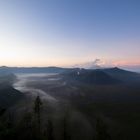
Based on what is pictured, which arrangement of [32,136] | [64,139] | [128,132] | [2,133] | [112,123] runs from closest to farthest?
[2,133] → [32,136] → [64,139] → [128,132] → [112,123]

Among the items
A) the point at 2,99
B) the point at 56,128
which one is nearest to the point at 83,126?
the point at 56,128

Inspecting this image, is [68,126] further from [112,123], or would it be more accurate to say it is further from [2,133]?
[2,133]

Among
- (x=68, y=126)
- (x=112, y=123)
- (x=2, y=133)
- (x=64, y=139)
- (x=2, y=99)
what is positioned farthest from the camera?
(x=2, y=99)

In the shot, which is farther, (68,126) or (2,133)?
(68,126)

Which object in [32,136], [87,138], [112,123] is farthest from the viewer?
[112,123]

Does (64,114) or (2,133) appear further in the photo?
(64,114)

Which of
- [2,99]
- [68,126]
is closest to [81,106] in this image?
[68,126]

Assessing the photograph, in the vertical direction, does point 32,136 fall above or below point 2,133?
below

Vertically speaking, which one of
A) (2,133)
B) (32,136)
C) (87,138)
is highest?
(2,133)

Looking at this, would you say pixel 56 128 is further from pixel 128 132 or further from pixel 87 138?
pixel 128 132
